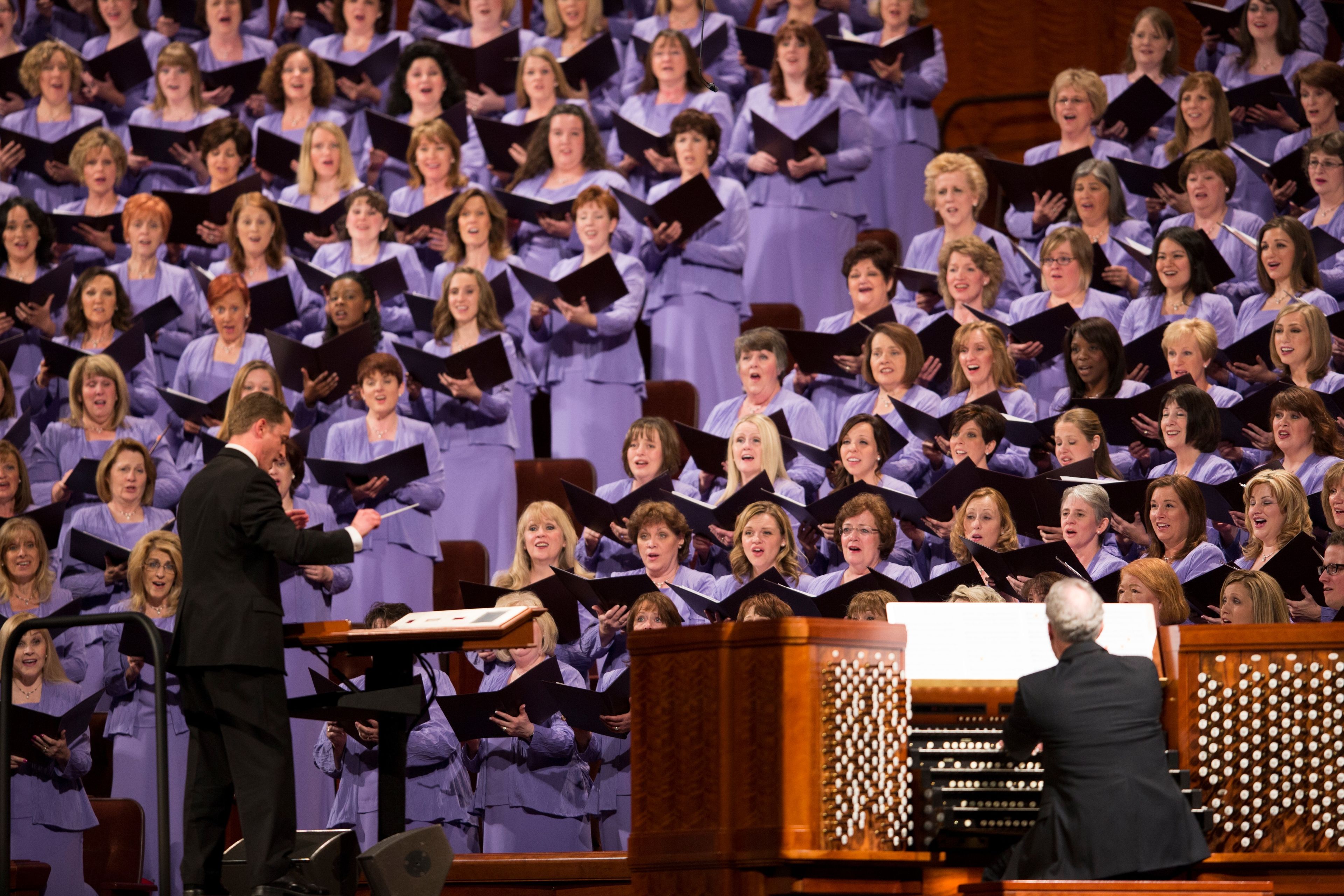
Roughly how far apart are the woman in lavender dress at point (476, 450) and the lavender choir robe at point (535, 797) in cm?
102

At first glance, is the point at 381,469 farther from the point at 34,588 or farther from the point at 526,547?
the point at 34,588

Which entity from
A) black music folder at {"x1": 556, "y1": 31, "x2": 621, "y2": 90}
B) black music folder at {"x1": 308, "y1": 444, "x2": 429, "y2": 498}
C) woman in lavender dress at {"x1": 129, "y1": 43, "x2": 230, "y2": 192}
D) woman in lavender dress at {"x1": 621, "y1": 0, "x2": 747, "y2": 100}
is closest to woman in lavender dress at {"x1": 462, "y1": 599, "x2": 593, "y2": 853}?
black music folder at {"x1": 308, "y1": 444, "x2": 429, "y2": 498}

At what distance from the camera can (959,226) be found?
6.23 m

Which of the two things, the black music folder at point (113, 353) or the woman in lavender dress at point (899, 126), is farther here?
the woman in lavender dress at point (899, 126)

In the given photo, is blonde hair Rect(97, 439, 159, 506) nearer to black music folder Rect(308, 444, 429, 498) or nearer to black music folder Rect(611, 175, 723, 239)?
black music folder Rect(308, 444, 429, 498)

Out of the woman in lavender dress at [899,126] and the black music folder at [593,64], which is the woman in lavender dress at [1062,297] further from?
the black music folder at [593,64]

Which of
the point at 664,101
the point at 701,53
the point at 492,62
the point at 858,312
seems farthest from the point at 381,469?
the point at 701,53

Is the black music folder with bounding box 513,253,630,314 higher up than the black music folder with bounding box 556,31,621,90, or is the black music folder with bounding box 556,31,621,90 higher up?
the black music folder with bounding box 556,31,621,90

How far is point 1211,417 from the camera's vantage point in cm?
515

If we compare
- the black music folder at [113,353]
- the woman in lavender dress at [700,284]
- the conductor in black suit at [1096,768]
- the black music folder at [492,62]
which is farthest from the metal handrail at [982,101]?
the conductor in black suit at [1096,768]

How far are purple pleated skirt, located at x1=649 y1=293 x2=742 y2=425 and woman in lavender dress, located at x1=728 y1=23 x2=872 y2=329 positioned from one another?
411mm

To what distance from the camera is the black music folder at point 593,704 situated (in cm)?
472

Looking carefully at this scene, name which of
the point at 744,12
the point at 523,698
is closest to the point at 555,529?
the point at 523,698

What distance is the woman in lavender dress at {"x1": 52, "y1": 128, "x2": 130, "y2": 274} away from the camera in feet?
22.2
